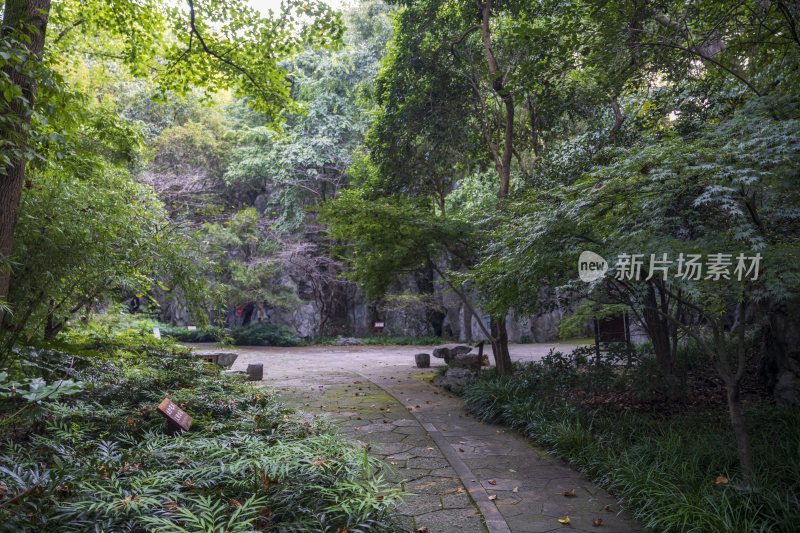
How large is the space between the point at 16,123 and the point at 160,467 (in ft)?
8.59

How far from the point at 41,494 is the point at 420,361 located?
33.7 feet

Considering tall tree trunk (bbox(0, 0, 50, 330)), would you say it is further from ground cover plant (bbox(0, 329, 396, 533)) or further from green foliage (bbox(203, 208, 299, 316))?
green foliage (bbox(203, 208, 299, 316))

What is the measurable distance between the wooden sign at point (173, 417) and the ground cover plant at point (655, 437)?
145 inches

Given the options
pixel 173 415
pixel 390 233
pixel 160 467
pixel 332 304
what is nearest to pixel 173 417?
pixel 173 415

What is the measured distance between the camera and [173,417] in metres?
3.78

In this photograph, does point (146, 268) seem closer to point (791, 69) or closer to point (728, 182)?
point (728, 182)

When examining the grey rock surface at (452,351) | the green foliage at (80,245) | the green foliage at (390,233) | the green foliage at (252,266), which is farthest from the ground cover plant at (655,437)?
the green foliage at (252,266)

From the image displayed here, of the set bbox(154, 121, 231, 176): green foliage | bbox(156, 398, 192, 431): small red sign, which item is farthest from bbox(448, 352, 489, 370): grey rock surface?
bbox(154, 121, 231, 176): green foliage

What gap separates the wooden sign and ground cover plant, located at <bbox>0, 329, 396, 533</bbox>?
98mm

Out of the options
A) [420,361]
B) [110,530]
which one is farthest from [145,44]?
[420,361]

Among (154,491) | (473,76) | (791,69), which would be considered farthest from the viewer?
(473,76)

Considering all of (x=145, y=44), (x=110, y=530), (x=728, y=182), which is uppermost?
(x=145, y=44)

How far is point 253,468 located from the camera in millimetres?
3107

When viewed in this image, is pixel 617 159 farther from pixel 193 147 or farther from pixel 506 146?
pixel 193 147
